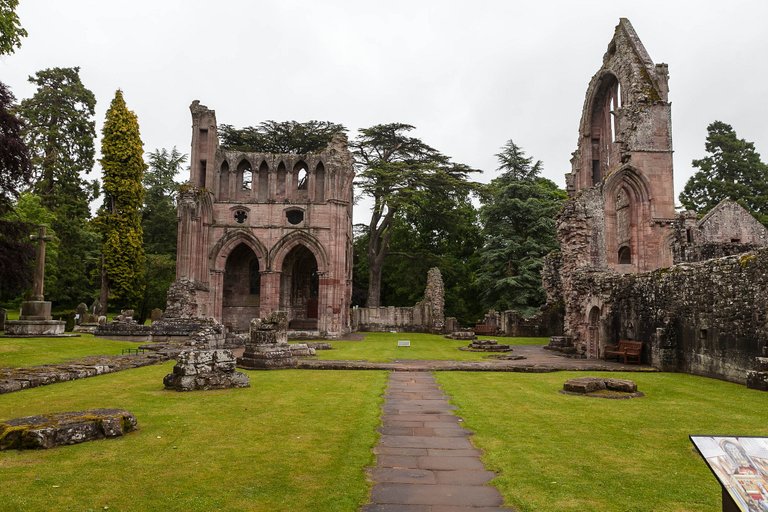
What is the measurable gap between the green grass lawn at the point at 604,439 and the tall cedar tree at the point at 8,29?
13.8m

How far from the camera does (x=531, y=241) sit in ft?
123

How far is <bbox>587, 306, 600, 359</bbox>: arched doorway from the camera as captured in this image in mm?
19031

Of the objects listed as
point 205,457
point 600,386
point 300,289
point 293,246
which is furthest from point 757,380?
point 300,289

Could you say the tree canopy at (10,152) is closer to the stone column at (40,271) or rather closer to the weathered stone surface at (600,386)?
the stone column at (40,271)

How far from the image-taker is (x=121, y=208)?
3731 centimetres

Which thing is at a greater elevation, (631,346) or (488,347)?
(631,346)

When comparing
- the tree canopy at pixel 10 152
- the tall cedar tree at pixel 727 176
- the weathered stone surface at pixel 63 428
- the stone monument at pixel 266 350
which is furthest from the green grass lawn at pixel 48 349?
the tall cedar tree at pixel 727 176

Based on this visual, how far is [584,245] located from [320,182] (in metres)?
17.5

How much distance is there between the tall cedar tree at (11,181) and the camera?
15438mm

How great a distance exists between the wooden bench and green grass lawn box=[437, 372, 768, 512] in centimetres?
447

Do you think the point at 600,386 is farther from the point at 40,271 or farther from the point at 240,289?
the point at 240,289

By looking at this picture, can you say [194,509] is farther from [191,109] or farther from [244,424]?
[191,109]

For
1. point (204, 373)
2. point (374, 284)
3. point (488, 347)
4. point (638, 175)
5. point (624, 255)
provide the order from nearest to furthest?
point (204, 373) → point (488, 347) → point (638, 175) → point (624, 255) → point (374, 284)

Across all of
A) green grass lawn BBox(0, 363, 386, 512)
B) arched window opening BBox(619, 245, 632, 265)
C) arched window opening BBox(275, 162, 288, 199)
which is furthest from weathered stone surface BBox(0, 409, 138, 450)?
arched window opening BBox(275, 162, 288, 199)
